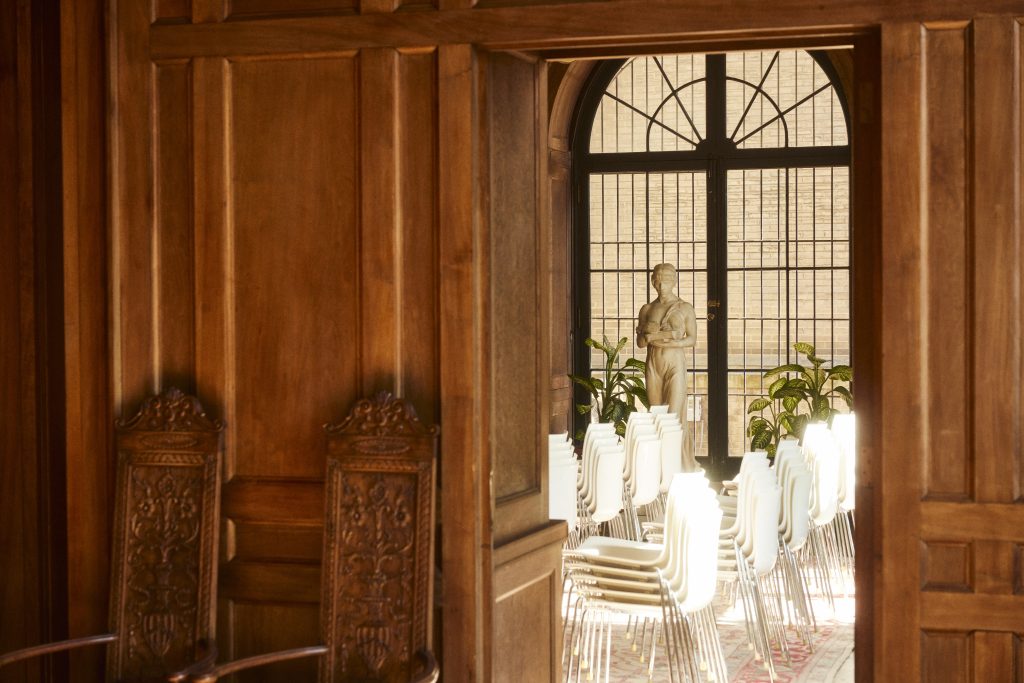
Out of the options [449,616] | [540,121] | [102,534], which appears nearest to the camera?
[449,616]

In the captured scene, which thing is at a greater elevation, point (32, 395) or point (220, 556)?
point (32, 395)

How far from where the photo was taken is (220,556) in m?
4.08

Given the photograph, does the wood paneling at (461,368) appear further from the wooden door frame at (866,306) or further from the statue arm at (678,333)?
the statue arm at (678,333)

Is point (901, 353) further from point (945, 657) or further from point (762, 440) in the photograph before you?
point (762, 440)

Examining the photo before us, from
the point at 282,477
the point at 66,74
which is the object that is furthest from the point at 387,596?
the point at 66,74

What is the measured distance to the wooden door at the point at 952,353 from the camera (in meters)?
3.61

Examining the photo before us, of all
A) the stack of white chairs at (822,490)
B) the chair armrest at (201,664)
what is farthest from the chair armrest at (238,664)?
the stack of white chairs at (822,490)

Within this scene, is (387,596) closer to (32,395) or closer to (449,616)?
(449,616)

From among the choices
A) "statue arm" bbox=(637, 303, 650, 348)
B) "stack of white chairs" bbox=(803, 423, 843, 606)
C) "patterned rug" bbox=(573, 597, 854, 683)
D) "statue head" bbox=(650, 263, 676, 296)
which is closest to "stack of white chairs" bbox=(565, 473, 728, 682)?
"patterned rug" bbox=(573, 597, 854, 683)

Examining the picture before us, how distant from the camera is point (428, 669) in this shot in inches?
136

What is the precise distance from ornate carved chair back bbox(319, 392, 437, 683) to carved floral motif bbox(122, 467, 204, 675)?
0.45m

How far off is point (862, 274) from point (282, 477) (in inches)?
75.4

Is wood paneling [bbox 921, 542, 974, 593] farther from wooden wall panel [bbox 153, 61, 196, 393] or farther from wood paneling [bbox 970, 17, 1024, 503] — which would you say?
wooden wall panel [bbox 153, 61, 196, 393]

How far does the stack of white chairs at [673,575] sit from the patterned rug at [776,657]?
18 cm
